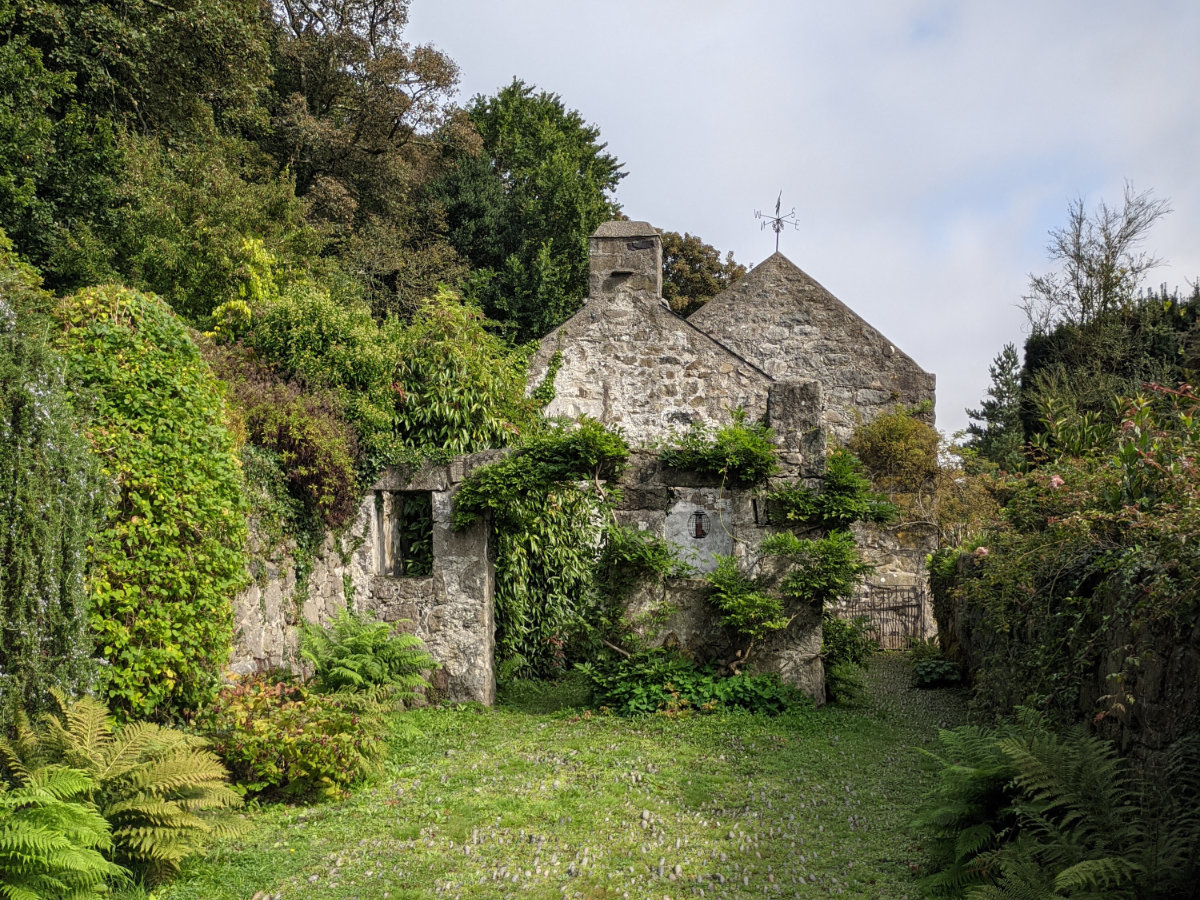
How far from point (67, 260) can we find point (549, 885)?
12015 millimetres

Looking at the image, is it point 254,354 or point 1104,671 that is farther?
point 254,354

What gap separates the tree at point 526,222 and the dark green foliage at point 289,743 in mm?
17171

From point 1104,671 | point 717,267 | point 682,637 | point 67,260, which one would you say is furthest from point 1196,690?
point 717,267

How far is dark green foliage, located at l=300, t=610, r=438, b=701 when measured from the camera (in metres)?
7.66

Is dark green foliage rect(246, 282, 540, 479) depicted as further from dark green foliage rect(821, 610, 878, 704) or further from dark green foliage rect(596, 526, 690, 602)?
dark green foliage rect(821, 610, 878, 704)

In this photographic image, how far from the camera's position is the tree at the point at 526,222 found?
80.4ft

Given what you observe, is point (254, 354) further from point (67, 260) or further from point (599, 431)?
point (67, 260)

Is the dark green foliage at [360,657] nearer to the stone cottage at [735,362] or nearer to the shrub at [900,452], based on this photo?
the stone cottage at [735,362]

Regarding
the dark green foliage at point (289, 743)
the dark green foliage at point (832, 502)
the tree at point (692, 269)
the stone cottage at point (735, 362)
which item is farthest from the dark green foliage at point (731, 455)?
the tree at point (692, 269)

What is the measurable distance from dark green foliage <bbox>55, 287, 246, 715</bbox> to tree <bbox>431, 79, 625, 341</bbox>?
1677cm

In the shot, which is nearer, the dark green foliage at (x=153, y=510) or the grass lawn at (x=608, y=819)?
the grass lawn at (x=608, y=819)

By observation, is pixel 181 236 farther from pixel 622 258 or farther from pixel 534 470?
pixel 534 470

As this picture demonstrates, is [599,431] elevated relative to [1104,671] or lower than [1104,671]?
elevated

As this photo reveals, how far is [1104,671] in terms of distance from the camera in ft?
17.0
